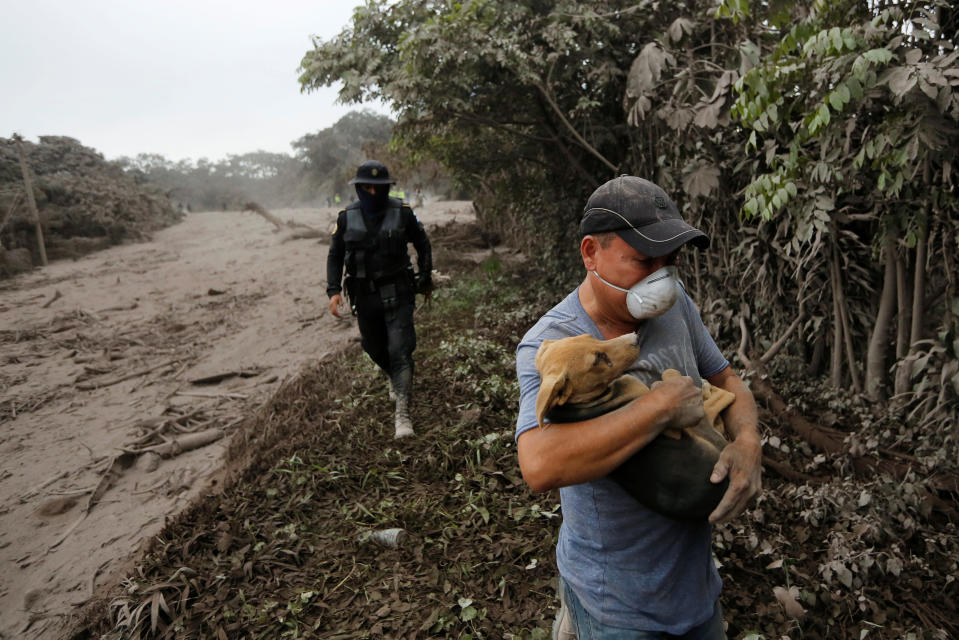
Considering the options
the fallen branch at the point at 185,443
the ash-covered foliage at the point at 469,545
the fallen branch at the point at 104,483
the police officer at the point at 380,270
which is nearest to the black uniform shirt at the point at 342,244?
the police officer at the point at 380,270

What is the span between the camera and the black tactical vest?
4.03 metres

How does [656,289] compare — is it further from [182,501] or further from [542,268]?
[542,268]

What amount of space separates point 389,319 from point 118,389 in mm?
4479

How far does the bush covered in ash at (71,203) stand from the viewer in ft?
47.3

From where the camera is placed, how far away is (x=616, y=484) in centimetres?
124

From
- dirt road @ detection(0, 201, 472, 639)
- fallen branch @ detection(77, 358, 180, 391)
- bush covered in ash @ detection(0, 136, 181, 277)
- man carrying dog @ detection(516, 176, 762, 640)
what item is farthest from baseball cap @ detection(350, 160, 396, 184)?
bush covered in ash @ detection(0, 136, 181, 277)

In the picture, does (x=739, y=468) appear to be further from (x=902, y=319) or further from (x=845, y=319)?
(x=845, y=319)

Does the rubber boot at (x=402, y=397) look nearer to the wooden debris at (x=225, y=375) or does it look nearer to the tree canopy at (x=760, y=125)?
the tree canopy at (x=760, y=125)

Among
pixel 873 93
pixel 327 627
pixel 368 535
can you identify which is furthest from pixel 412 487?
pixel 873 93

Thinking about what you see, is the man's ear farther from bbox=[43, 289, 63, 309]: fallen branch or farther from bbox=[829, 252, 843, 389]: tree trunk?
bbox=[43, 289, 63, 309]: fallen branch

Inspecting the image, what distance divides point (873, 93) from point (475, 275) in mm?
7806

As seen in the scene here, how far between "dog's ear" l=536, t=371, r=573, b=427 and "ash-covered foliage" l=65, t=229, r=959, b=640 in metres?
1.74

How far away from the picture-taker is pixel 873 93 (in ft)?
8.95

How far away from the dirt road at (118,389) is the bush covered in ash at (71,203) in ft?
5.36
